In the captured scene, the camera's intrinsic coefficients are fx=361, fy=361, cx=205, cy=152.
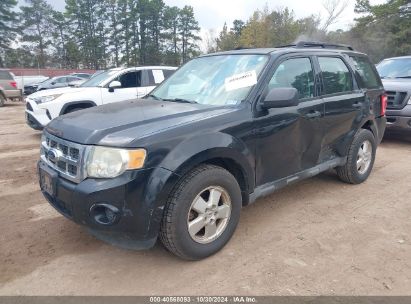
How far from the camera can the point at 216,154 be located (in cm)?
304

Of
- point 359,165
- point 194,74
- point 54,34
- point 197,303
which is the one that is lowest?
point 197,303

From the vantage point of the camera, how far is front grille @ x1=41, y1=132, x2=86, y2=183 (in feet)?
9.13

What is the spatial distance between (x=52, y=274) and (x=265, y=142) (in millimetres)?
2205

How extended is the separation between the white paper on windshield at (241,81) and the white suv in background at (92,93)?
450 centimetres

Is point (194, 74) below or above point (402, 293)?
above

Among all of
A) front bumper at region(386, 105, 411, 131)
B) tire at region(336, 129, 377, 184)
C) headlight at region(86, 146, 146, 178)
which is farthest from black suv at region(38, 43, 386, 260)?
front bumper at region(386, 105, 411, 131)

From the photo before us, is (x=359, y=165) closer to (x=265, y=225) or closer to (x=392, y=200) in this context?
(x=392, y=200)

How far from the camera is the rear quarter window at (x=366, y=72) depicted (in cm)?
483

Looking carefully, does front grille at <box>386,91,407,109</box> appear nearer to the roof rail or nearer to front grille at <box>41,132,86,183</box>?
the roof rail

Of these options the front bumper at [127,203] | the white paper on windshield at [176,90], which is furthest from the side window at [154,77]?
the front bumper at [127,203]

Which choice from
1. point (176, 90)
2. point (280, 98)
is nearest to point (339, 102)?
point (280, 98)

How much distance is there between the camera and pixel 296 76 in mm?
3924

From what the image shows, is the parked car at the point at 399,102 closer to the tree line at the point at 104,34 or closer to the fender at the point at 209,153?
the fender at the point at 209,153

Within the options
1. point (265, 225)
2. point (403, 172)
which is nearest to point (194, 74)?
point (265, 225)
